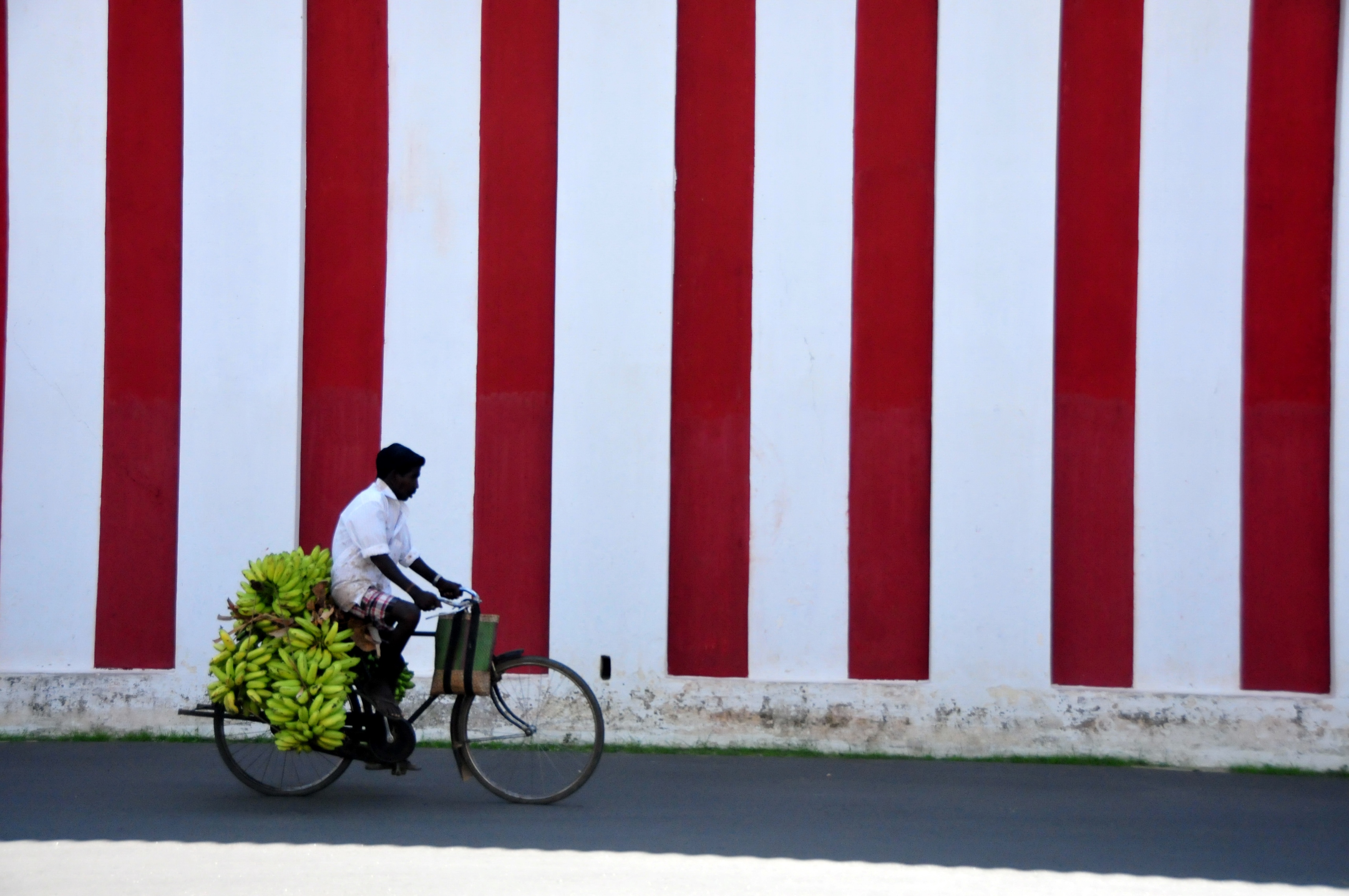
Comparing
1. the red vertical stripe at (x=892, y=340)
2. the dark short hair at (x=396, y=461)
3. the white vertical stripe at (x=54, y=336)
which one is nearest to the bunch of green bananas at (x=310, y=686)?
the dark short hair at (x=396, y=461)

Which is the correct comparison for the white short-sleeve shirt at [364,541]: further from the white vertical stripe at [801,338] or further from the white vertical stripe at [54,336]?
the white vertical stripe at [54,336]

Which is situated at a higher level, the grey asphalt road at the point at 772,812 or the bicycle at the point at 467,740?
the bicycle at the point at 467,740

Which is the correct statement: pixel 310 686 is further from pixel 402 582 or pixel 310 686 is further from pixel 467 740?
pixel 467 740

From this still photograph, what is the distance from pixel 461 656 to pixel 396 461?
2.94 feet

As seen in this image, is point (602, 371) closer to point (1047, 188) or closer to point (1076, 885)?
point (1047, 188)

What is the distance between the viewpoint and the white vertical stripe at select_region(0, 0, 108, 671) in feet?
24.4


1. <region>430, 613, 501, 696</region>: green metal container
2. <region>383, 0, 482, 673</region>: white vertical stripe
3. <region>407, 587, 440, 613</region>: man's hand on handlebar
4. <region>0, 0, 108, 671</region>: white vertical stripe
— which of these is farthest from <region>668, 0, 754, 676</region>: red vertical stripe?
<region>0, 0, 108, 671</region>: white vertical stripe

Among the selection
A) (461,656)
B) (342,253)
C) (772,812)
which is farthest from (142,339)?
(772,812)

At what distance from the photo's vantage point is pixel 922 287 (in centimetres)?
737

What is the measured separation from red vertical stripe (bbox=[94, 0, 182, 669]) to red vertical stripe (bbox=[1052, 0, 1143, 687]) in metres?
5.06

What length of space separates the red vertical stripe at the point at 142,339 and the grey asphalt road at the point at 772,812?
86 cm

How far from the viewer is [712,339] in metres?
7.45

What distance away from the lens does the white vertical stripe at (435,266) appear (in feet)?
24.4

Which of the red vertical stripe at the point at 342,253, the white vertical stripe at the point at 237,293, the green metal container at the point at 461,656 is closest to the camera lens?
the green metal container at the point at 461,656
